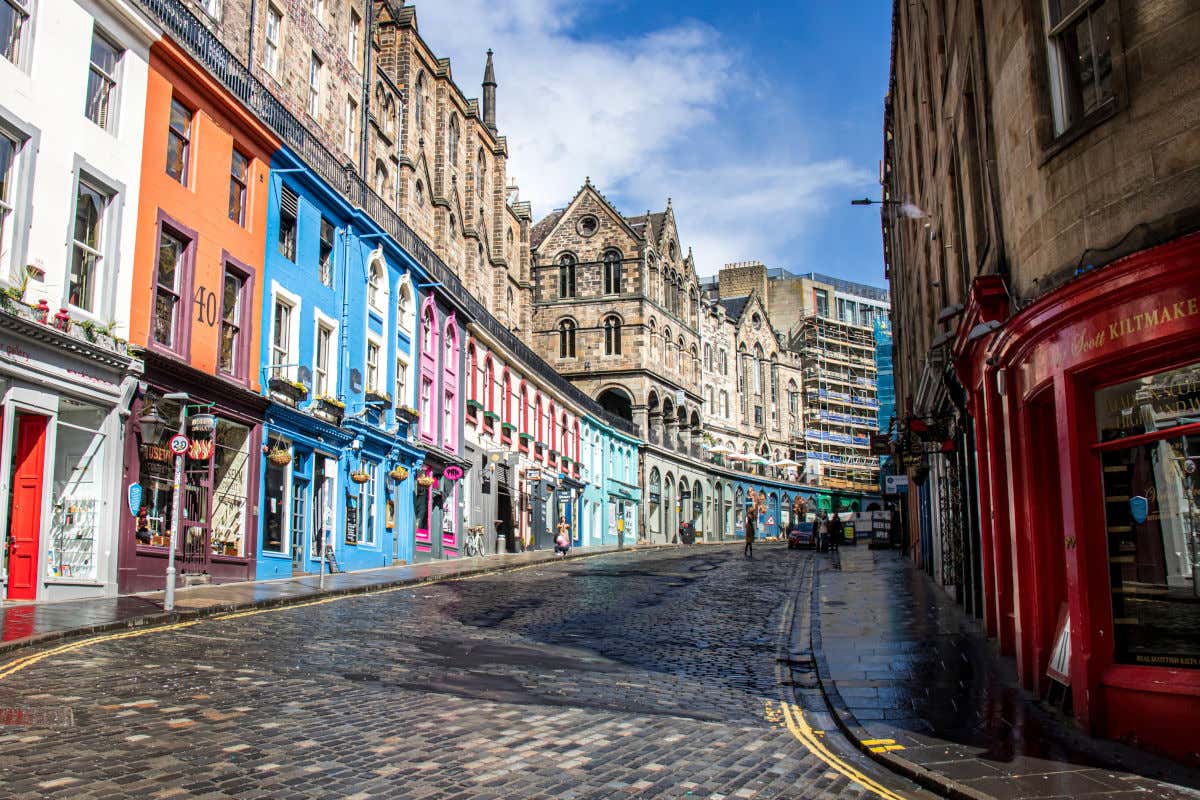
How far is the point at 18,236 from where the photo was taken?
14383mm

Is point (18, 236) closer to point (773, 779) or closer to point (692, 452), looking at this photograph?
point (773, 779)

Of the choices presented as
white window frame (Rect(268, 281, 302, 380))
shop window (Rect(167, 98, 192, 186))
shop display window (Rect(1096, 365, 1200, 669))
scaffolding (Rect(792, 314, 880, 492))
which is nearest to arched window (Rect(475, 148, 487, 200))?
white window frame (Rect(268, 281, 302, 380))

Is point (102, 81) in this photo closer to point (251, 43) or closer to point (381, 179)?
point (251, 43)

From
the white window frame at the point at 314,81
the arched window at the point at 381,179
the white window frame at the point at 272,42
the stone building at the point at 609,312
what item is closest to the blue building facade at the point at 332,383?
the white window frame at the point at 272,42

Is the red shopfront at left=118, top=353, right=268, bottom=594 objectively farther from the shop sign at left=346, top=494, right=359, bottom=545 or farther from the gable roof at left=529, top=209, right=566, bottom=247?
the gable roof at left=529, top=209, right=566, bottom=247

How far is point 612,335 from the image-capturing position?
63.1m

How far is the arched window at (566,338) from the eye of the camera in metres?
63.6

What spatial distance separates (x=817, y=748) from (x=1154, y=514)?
9.90 feet

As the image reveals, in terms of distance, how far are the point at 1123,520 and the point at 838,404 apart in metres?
92.4

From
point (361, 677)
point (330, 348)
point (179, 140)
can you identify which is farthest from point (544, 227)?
point (361, 677)

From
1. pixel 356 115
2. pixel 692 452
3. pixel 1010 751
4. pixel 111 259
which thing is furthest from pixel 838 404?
pixel 1010 751

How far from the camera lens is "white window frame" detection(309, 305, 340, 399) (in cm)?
2408

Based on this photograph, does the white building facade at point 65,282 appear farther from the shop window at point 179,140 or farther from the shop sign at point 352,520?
the shop sign at point 352,520

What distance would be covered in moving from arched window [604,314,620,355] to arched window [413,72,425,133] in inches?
911
